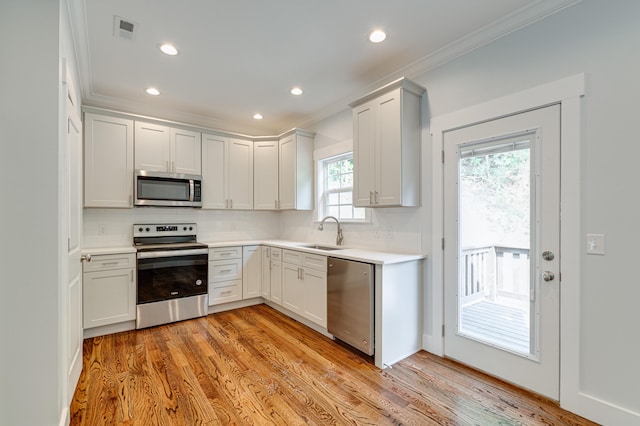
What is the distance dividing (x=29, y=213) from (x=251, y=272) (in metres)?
2.86

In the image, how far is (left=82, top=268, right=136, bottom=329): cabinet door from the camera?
3105 millimetres

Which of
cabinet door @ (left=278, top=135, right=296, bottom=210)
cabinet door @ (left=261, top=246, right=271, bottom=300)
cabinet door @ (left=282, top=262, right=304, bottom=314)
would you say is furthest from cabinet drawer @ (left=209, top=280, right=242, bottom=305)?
cabinet door @ (left=278, top=135, right=296, bottom=210)

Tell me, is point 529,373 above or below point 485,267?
below

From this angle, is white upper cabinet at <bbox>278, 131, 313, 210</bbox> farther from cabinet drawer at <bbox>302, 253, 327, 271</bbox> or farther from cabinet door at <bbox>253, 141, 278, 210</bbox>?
cabinet drawer at <bbox>302, 253, 327, 271</bbox>

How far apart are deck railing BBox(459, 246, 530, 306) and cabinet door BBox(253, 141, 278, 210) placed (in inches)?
113

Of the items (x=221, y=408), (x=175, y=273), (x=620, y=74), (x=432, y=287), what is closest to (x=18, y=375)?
(x=221, y=408)

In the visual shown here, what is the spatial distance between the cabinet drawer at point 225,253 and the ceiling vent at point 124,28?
7.94ft

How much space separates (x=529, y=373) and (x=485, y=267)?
2.55ft

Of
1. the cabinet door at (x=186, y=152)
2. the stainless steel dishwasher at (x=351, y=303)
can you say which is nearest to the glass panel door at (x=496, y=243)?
the stainless steel dishwasher at (x=351, y=303)

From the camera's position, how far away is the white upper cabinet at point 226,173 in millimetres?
4168

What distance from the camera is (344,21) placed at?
2.24 meters

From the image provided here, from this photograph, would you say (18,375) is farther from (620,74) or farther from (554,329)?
(620,74)

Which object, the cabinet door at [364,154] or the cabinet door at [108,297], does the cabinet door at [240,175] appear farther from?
the cabinet door at [364,154]

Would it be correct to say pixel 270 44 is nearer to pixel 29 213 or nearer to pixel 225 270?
pixel 29 213
